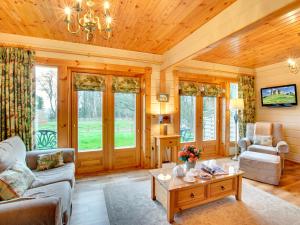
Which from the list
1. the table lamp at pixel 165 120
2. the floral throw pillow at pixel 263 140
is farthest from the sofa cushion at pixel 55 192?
the floral throw pillow at pixel 263 140

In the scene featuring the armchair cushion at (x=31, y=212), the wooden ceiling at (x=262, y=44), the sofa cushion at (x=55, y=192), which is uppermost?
the wooden ceiling at (x=262, y=44)

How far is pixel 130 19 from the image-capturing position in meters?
2.39

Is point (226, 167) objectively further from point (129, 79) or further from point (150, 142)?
point (129, 79)

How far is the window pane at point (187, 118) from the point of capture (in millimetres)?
→ 4320

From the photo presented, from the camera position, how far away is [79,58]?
3246 mm

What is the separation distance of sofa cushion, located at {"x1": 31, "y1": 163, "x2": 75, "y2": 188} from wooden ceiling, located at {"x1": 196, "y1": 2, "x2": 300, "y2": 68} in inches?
109

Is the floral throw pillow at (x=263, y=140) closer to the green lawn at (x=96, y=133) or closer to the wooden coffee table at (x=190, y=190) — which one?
the wooden coffee table at (x=190, y=190)

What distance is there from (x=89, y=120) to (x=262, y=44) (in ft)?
12.8

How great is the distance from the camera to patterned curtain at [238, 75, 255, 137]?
4.72 metres

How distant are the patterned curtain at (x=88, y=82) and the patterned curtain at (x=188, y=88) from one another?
1.98 meters

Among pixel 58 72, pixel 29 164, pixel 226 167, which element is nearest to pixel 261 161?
pixel 226 167

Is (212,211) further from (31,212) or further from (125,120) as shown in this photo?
(125,120)

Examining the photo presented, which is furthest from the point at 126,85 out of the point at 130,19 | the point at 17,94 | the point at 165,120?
the point at 17,94

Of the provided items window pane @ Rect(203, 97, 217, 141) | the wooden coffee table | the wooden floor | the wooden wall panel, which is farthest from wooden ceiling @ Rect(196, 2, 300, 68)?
the wooden floor
